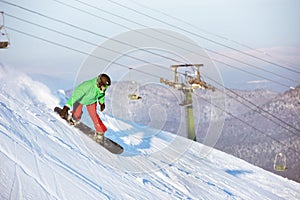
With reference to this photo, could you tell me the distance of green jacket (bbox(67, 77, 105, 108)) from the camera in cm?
864

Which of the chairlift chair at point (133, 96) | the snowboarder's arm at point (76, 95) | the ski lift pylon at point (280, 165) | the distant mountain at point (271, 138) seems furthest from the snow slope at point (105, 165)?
the distant mountain at point (271, 138)

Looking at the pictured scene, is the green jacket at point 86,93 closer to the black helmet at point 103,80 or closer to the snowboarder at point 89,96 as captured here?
the snowboarder at point 89,96

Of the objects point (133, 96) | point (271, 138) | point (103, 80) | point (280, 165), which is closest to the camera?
point (103, 80)

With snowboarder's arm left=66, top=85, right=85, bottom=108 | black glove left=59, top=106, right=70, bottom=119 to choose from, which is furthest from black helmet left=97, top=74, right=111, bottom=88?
black glove left=59, top=106, right=70, bottom=119

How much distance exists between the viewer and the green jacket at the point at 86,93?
28.3 feet

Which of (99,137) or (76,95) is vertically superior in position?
(76,95)

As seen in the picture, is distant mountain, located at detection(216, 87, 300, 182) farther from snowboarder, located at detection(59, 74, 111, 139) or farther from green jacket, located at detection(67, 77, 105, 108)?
green jacket, located at detection(67, 77, 105, 108)

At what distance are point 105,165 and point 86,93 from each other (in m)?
5.88

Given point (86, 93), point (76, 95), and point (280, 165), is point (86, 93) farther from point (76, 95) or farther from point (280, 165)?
point (280, 165)

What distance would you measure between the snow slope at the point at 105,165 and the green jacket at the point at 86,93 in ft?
9.95

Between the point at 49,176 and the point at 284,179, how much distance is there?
1387cm

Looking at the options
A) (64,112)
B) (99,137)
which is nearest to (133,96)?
(99,137)

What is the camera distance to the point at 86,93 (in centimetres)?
870

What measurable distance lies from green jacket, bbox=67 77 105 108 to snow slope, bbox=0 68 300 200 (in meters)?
3.03
